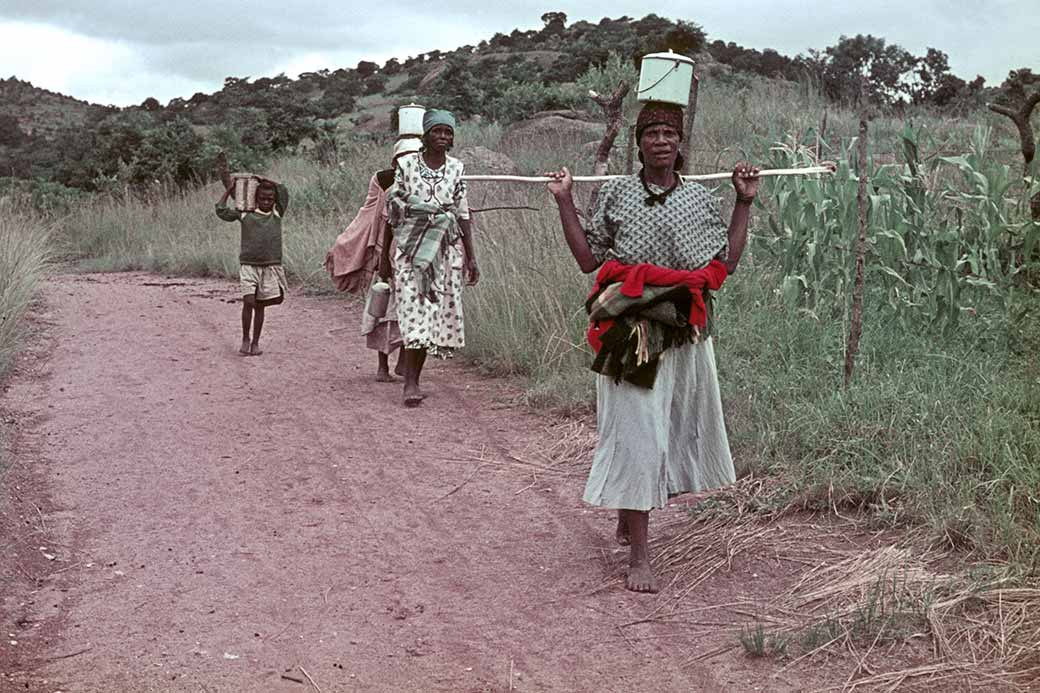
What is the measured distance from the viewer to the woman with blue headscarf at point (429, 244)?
7.81 m

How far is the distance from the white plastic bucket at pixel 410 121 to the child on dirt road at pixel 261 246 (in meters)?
1.40

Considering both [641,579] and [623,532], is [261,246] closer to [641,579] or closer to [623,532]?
[623,532]

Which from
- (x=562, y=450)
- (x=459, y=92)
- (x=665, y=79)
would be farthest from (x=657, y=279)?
(x=459, y=92)

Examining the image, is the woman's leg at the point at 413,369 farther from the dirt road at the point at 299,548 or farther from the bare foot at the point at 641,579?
the bare foot at the point at 641,579

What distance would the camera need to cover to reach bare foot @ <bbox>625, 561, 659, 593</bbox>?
183 inches

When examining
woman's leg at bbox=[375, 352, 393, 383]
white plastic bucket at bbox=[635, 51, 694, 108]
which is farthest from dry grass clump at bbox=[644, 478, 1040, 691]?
woman's leg at bbox=[375, 352, 393, 383]

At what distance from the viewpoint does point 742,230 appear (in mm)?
4684

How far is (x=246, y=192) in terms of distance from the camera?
30.9 feet

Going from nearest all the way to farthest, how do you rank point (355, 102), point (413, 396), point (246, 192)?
point (413, 396) → point (246, 192) → point (355, 102)

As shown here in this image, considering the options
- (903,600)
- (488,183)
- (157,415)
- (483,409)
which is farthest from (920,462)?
(488,183)

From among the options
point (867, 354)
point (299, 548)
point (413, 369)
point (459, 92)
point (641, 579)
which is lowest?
point (299, 548)

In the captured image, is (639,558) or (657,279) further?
(639,558)

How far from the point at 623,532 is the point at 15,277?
7463 mm

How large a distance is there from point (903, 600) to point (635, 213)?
1.61m
